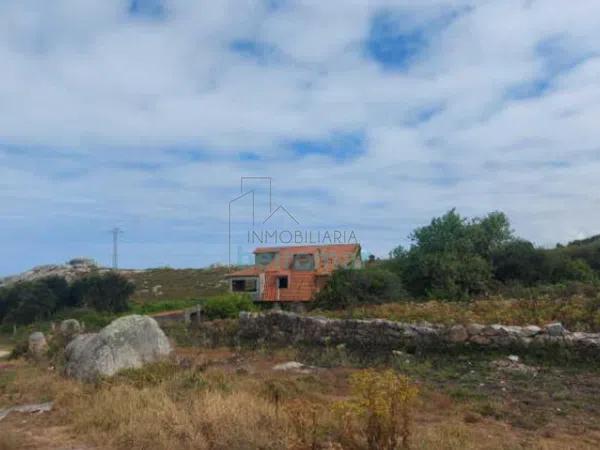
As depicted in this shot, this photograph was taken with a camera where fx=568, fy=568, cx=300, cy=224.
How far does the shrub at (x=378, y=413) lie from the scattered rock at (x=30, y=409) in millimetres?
4926

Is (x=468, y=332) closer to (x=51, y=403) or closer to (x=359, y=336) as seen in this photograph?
(x=359, y=336)

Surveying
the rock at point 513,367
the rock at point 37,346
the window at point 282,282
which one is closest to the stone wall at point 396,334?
the rock at point 513,367

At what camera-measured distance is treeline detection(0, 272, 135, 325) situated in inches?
1359

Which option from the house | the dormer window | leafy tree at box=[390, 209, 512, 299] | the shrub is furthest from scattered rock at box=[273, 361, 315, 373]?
the dormer window

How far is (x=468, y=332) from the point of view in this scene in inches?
428

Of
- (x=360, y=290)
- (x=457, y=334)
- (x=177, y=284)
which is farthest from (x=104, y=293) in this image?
(x=457, y=334)

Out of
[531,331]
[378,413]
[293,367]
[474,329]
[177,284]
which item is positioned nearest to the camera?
[378,413]

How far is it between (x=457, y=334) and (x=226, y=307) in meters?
11.7

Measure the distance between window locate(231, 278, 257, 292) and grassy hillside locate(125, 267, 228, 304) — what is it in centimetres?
760

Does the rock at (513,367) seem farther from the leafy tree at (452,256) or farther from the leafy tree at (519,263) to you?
the leafy tree at (519,263)

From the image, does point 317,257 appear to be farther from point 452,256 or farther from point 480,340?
point 480,340

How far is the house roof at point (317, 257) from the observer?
102 feet

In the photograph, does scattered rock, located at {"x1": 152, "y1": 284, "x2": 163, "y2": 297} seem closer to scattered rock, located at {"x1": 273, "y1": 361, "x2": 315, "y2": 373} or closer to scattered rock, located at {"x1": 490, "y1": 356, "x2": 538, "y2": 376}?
scattered rock, located at {"x1": 273, "y1": 361, "x2": 315, "y2": 373}

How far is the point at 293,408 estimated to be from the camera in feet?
16.8
